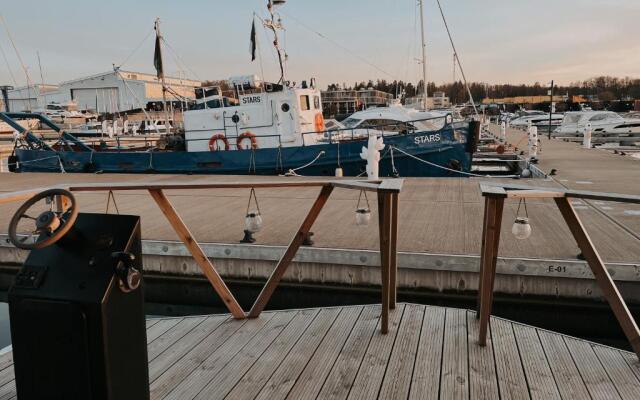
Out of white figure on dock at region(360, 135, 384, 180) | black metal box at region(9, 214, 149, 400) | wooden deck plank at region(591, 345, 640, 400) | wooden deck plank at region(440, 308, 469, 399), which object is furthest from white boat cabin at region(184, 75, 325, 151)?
black metal box at region(9, 214, 149, 400)

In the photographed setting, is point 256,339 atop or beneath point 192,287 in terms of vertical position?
atop

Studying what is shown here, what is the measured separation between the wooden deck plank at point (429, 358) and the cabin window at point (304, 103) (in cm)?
1101

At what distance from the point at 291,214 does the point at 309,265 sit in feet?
7.56

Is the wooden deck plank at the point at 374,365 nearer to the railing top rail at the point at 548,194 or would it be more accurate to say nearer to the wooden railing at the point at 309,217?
the wooden railing at the point at 309,217

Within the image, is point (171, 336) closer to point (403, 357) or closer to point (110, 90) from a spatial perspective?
point (403, 357)

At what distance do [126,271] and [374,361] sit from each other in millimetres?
1736

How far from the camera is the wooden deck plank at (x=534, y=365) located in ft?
8.68

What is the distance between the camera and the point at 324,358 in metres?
3.09

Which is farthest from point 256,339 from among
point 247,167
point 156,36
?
point 156,36

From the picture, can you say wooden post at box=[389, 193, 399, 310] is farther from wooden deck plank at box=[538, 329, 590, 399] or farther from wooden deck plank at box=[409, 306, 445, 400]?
wooden deck plank at box=[538, 329, 590, 399]

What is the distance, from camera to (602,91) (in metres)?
102

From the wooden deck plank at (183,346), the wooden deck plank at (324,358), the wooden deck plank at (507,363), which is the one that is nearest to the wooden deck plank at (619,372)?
the wooden deck plank at (507,363)

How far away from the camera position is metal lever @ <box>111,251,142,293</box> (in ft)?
6.36

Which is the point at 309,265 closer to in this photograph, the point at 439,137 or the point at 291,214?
the point at 291,214
